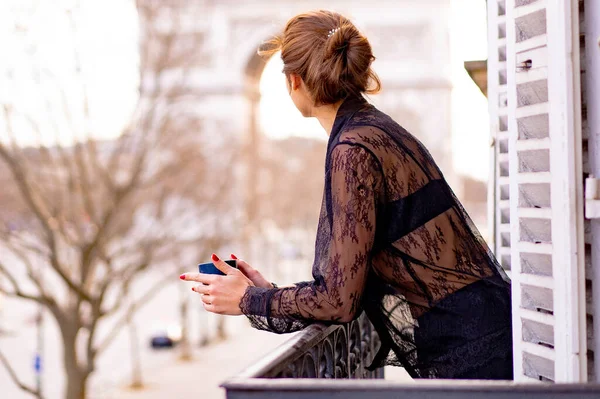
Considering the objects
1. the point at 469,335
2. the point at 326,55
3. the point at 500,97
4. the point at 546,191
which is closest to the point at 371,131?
the point at 326,55

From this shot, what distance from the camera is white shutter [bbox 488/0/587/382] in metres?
2.05

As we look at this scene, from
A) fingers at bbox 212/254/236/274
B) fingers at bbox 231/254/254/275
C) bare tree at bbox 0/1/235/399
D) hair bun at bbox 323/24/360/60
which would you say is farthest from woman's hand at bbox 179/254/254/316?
bare tree at bbox 0/1/235/399

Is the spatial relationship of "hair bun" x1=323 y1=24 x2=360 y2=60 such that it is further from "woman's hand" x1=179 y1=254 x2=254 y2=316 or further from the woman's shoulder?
"woman's hand" x1=179 y1=254 x2=254 y2=316

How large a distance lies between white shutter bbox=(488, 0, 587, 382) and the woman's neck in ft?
1.42

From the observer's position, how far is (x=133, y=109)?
44.1ft

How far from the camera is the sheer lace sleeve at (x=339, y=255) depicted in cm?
210

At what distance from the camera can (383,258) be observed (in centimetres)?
222

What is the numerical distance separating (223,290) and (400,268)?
42 centimetres

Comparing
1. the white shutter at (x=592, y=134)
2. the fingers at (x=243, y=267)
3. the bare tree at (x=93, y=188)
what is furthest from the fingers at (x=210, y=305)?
the bare tree at (x=93, y=188)

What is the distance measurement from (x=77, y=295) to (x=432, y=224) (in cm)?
1028

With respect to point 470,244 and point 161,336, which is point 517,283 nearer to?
point 470,244

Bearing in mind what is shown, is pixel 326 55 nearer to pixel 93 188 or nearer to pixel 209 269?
pixel 209 269

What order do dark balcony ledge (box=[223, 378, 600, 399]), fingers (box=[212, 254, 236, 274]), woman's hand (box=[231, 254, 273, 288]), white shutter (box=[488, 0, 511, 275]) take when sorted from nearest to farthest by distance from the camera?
dark balcony ledge (box=[223, 378, 600, 399]) < fingers (box=[212, 254, 236, 274]) < woman's hand (box=[231, 254, 273, 288]) < white shutter (box=[488, 0, 511, 275])

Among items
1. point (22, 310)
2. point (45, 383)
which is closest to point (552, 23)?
point (45, 383)
